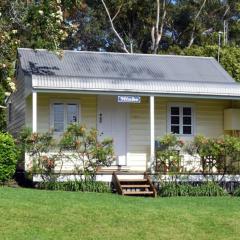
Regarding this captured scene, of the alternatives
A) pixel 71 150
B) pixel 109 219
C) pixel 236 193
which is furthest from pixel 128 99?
pixel 109 219

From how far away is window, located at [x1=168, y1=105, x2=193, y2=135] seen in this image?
20109 millimetres

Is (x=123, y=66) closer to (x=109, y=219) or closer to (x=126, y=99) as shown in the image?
(x=126, y=99)

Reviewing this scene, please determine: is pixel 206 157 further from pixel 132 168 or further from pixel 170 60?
pixel 170 60

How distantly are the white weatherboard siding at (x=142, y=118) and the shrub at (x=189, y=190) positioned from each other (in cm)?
298

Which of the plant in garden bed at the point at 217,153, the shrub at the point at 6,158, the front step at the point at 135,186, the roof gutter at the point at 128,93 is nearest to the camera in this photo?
the front step at the point at 135,186

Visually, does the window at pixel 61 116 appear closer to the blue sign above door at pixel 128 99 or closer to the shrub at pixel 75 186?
the blue sign above door at pixel 128 99

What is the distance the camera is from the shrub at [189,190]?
1644 cm

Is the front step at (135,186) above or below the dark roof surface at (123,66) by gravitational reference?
below

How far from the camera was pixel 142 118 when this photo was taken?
1994 centimetres

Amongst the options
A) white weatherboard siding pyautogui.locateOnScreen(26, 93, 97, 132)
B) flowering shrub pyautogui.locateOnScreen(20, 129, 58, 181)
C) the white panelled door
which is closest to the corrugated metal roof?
white weatherboard siding pyautogui.locateOnScreen(26, 93, 97, 132)

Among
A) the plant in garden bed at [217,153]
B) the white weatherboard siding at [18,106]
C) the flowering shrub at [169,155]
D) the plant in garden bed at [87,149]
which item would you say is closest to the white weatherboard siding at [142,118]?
the white weatherboard siding at [18,106]

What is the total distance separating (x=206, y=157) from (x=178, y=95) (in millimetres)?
2385

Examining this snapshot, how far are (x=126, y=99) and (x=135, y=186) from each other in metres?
2.87

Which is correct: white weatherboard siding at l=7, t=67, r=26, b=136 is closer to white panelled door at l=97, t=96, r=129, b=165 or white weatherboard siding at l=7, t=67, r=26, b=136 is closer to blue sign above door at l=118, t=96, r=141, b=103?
white panelled door at l=97, t=96, r=129, b=165
